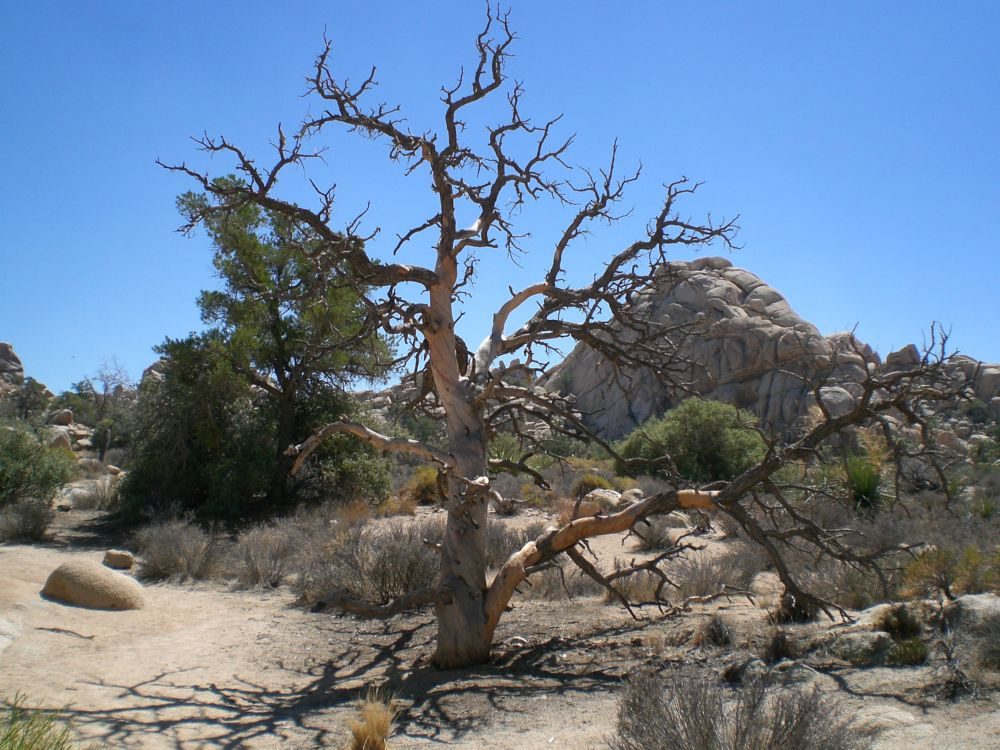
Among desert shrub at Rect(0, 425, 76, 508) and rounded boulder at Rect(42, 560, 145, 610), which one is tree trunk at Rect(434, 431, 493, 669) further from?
desert shrub at Rect(0, 425, 76, 508)

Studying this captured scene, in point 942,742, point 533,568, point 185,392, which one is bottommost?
point 942,742

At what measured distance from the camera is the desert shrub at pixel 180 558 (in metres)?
14.2

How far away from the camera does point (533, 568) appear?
8.47 meters

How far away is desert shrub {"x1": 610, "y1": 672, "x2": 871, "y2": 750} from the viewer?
169 inches

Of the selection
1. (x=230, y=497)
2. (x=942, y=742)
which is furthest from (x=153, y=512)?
(x=942, y=742)

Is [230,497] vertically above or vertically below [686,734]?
above

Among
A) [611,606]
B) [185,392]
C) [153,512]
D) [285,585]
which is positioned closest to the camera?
[611,606]

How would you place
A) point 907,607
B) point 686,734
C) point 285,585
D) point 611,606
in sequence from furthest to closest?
point 285,585 → point 611,606 → point 907,607 → point 686,734

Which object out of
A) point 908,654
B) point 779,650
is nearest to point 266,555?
point 779,650

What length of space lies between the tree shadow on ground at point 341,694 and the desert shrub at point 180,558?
5247mm

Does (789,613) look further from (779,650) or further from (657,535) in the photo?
(657,535)

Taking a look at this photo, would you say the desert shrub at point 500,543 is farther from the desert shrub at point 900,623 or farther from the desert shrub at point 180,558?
the desert shrub at point 900,623

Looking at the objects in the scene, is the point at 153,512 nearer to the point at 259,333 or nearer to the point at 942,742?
the point at 259,333

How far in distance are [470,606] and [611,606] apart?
3549 mm
